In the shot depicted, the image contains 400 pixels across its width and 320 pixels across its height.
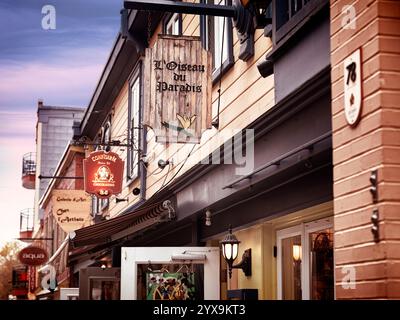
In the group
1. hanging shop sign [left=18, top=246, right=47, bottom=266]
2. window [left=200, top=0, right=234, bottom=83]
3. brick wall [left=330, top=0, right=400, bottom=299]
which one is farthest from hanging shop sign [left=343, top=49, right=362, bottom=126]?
hanging shop sign [left=18, top=246, right=47, bottom=266]

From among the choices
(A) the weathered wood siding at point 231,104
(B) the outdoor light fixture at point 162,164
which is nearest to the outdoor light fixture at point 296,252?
(A) the weathered wood siding at point 231,104

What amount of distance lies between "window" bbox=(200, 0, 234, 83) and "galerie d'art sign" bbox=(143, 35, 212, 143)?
789mm

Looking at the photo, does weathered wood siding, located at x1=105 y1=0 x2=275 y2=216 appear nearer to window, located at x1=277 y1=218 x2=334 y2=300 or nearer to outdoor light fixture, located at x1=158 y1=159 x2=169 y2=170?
outdoor light fixture, located at x1=158 y1=159 x2=169 y2=170

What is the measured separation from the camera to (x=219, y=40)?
9.72 metres

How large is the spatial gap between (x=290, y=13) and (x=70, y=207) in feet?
36.6

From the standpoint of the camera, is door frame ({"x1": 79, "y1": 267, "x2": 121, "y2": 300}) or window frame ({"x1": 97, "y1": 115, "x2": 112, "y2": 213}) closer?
door frame ({"x1": 79, "y1": 267, "x2": 121, "y2": 300})

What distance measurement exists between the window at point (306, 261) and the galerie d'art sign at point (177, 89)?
140 centimetres

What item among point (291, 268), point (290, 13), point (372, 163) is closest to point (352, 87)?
point (372, 163)

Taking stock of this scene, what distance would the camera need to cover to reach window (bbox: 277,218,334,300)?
7.54 m

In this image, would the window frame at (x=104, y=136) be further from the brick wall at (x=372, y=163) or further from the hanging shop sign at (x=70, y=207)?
the brick wall at (x=372, y=163)

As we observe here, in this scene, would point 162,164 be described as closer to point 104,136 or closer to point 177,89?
point 177,89

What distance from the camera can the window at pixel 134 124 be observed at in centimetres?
1383
